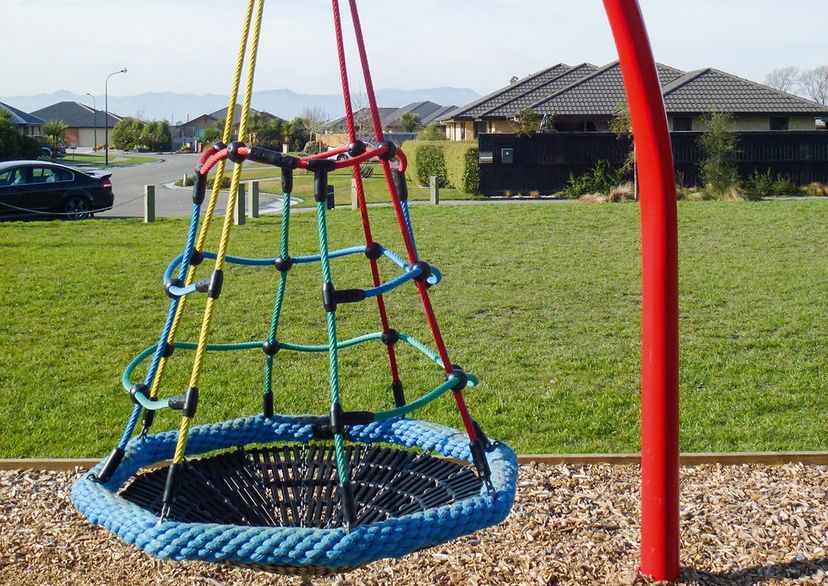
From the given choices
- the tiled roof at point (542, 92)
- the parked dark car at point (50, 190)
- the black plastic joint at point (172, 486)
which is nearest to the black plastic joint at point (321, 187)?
the black plastic joint at point (172, 486)

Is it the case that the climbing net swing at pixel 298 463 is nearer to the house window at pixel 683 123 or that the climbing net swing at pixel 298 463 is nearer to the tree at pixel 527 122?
the tree at pixel 527 122

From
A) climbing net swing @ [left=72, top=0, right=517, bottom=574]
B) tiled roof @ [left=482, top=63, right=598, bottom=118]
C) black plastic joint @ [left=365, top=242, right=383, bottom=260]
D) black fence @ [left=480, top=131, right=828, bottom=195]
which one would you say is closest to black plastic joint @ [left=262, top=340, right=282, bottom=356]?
climbing net swing @ [left=72, top=0, right=517, bottom=574]

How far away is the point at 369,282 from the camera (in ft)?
35.9

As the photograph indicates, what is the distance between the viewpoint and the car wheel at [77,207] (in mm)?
19375

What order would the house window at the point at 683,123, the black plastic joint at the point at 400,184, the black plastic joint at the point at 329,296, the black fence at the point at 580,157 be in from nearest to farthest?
the black plastic joint at the point at 329,296 → the black plastic joint at the point at 400,184 → the black fence at the point at 580,157 → the house window at the point at 683,123

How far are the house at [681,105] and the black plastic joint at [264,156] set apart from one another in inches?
1030

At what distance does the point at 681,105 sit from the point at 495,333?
22.9 meters

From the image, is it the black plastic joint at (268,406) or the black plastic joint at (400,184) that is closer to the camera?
the black plastic joint at (400,184)

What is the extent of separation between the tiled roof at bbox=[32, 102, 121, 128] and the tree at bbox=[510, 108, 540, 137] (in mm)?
94828

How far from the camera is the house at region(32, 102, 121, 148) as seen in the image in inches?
4462

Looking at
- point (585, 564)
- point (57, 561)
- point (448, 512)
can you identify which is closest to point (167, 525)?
point (448, 512)

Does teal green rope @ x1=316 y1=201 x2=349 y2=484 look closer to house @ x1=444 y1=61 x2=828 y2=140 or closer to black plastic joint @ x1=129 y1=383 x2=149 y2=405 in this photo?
black plastic joint @ x1=129 y1=383 x2=149 y2=405

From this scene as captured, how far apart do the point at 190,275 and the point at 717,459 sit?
2860 mm

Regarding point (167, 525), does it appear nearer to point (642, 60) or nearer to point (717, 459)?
point (642, 60)
